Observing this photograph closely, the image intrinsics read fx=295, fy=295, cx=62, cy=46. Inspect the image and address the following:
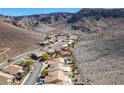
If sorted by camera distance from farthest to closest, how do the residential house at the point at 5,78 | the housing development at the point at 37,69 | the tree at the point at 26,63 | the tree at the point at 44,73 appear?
the tree at the point at 26,63, the tree at the point at 44,73, the housing development at the point at 37,69, the residential house at the point at 5,78

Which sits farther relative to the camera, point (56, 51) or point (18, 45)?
point (56, 51)

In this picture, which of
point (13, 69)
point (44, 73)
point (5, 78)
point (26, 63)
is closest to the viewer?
point (5, 78)

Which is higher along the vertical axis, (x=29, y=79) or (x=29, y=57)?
(x=29, y=57)

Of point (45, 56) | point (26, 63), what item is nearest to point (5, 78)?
point (26, 63)

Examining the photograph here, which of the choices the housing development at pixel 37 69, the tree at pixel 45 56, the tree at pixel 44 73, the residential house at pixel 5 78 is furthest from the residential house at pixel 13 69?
the tree at pixel 45 56

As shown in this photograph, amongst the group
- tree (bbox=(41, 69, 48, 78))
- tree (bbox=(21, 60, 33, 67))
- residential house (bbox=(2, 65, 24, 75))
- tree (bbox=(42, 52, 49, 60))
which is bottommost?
tree (bbox=(41, 69, 48, 78))

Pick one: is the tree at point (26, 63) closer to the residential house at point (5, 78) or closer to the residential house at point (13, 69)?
the residential house at point (13, 69)

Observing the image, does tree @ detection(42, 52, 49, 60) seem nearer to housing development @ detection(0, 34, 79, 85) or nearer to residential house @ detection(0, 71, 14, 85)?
housing development @ detection(0, 34, 79, 85)

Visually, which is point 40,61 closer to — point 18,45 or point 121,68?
point 18,45

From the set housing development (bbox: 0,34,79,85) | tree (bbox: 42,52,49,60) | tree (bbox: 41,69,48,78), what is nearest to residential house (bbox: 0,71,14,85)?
housing development (bbox: 0,34,79,85)

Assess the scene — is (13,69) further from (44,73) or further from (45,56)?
(45,56)
